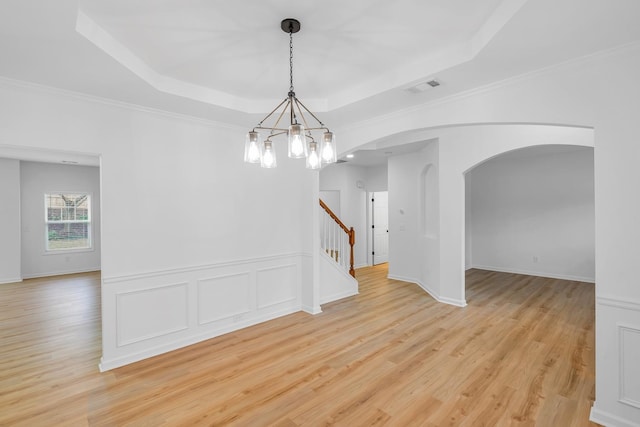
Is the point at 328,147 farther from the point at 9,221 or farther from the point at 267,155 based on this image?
the point at 9,221

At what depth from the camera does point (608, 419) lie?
2.26m

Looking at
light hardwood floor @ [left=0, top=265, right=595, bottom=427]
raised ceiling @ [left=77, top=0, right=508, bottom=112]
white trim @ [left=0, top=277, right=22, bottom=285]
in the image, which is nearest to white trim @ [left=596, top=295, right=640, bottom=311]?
light hardwood floor @ [left=0, top=265, right=595, bottom=427]

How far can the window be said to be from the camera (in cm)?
787

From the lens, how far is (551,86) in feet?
8.29

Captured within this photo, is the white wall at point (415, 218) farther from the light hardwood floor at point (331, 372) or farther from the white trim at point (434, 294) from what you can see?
the light hardwood floor at point (331, 372)

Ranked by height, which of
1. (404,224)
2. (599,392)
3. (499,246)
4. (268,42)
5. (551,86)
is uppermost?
(268,42)

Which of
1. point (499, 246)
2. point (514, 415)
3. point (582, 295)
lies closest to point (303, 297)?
point (514, 415)

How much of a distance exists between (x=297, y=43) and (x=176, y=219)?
8.01 feet

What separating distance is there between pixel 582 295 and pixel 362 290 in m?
4.05

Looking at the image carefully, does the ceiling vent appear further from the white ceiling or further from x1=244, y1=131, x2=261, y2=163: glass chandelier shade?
x1=244, y1=131, x2=261, y2=163: glass chandelier shade

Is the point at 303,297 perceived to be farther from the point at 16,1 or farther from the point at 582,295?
the point at 582,295

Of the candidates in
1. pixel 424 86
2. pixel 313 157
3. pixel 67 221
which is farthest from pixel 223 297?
pixel 67 221

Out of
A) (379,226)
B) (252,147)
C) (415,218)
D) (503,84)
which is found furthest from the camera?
(379,226)

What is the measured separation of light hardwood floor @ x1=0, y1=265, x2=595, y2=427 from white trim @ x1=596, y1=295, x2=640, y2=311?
36.1 inches
